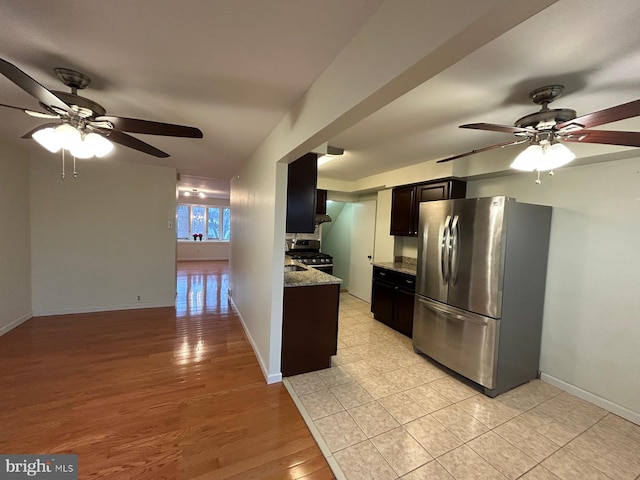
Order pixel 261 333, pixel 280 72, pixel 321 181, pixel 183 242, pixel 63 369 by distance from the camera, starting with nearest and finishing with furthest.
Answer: pixel 280 72
pixel 63 369
pixel 261 333
pixel 321 181
pixel 183 242

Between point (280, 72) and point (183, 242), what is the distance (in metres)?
9.22

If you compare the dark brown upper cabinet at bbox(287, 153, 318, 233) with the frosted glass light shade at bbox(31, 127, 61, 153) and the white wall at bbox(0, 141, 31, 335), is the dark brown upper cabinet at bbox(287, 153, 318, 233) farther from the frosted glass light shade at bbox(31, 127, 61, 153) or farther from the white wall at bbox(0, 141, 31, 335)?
the white wall at bbox(0, 141, 31, 335)

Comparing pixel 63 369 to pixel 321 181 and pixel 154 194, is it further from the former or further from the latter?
pixel 321 181

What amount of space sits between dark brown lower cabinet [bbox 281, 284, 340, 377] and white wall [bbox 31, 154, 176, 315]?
3.11 metres

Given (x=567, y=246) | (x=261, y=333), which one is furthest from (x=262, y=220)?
(x=567, y=246)

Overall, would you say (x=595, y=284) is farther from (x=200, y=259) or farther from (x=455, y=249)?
(x=200, y=259)

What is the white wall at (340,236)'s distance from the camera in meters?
5.88

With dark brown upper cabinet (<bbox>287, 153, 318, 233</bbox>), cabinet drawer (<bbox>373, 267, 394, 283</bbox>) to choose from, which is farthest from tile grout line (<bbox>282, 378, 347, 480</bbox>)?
cabinet drawer (<bbox>373, 267, 394, 283</bbox>)

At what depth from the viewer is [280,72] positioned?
5.08 ft

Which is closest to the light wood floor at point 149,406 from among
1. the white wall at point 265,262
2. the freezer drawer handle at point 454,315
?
the white wall at point 265,262

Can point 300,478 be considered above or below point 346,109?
below

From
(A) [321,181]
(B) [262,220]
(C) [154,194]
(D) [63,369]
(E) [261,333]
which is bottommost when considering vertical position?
(D) [63,369]

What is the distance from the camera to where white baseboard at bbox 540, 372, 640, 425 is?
2.18 m

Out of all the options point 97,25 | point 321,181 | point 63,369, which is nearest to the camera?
point 97,25
